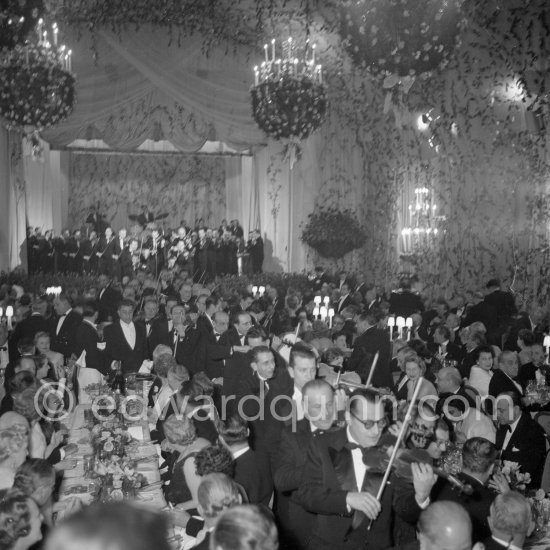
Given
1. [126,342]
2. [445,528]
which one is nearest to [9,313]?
[126,342]

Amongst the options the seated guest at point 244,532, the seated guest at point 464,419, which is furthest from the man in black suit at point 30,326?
the seated guest at point 244,532

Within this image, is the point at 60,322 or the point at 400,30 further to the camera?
the point at 60,322

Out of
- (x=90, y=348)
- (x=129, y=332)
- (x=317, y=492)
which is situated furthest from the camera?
(x=129, y=332)

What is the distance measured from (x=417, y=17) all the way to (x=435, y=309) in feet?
25.3

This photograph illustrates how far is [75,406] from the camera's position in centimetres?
900

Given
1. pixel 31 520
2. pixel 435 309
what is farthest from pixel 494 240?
pixel 31 520

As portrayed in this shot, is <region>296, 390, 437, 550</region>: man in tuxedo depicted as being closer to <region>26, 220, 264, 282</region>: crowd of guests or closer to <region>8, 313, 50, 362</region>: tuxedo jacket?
<region>8, 313, 50, 362</region>: tuxedo jacket

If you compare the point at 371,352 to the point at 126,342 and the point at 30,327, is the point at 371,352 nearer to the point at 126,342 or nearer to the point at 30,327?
Answer: the point at 126,342

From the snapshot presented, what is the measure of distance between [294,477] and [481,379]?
13.4ft

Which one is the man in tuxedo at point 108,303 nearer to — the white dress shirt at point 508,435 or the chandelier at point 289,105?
the chandelier at point 289,105

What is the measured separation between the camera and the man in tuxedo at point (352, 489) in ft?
14.1

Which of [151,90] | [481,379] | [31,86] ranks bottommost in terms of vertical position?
[481,379]

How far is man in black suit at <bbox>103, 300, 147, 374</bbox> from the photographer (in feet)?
32.8

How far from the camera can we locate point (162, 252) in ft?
73.3
